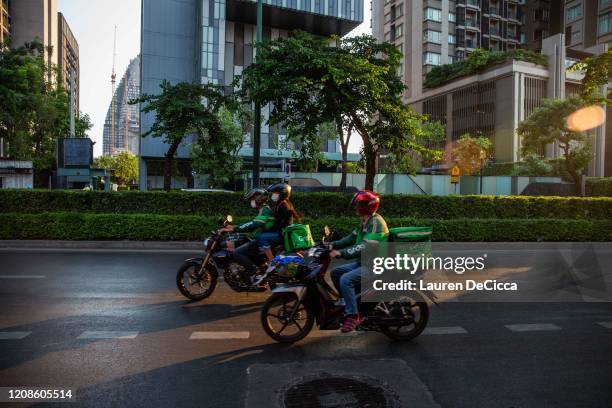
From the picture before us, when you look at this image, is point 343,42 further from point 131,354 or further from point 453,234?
point 131,354

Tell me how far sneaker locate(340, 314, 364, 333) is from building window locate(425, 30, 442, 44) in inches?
2934

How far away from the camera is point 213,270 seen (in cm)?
808

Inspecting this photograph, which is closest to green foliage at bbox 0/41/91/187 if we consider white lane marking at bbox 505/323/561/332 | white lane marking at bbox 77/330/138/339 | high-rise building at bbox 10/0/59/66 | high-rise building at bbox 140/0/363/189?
high-rise building at bbox 140/0/363/189

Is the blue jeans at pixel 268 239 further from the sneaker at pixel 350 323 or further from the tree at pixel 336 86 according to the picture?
the tree at pixel 336 86

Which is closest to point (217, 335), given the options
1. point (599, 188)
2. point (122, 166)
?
point (599, 188)

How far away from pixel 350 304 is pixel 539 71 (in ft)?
215

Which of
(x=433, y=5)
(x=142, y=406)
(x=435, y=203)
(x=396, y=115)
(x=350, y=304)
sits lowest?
(x=142, y=406)

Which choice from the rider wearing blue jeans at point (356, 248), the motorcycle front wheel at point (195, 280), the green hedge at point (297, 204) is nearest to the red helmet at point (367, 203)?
the rider wearing blue jeans at point (356, 248)

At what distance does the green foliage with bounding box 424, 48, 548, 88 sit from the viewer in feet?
203

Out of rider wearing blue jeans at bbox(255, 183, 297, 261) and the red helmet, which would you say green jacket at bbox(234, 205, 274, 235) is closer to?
rider wearing blue jeans at bbox(255, 183, 297, 261)

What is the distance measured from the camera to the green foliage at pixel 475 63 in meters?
61.8

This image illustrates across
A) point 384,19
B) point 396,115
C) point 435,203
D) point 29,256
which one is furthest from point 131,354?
point 384,19

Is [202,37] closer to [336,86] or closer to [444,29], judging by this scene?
[444,29]

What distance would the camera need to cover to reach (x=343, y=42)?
51.4 ft
